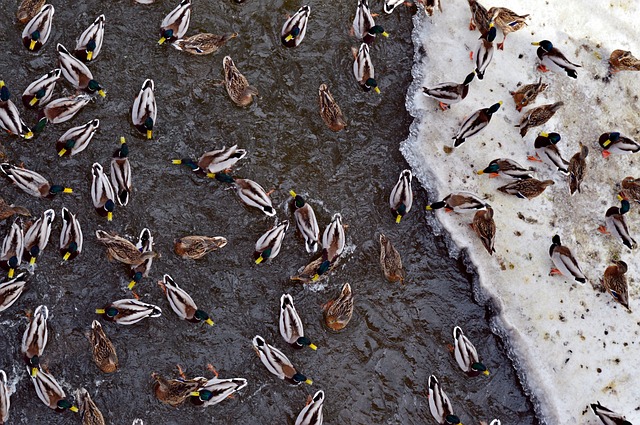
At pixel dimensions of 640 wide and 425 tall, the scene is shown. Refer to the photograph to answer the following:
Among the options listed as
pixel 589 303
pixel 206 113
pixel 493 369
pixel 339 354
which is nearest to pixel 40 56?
pixel 206 113

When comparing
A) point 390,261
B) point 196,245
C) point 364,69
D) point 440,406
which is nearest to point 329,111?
point 364,69

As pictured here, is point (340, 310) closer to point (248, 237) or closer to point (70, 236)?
point (248, 237)

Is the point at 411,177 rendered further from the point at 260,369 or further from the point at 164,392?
the point at 164,392

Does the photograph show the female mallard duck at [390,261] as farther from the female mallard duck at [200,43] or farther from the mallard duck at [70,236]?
the mallard duck at [70,236]

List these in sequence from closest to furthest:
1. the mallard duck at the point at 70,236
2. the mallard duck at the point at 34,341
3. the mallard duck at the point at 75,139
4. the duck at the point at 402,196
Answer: the mallard duck at the point at 34,341, the mallard duck at the point at 70,236, the mallard duck at the point at 75,139, the duck at the point at 402,196

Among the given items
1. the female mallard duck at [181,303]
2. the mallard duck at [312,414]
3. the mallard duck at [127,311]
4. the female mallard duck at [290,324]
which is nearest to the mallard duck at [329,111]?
the female mallard duck at [290,324]
